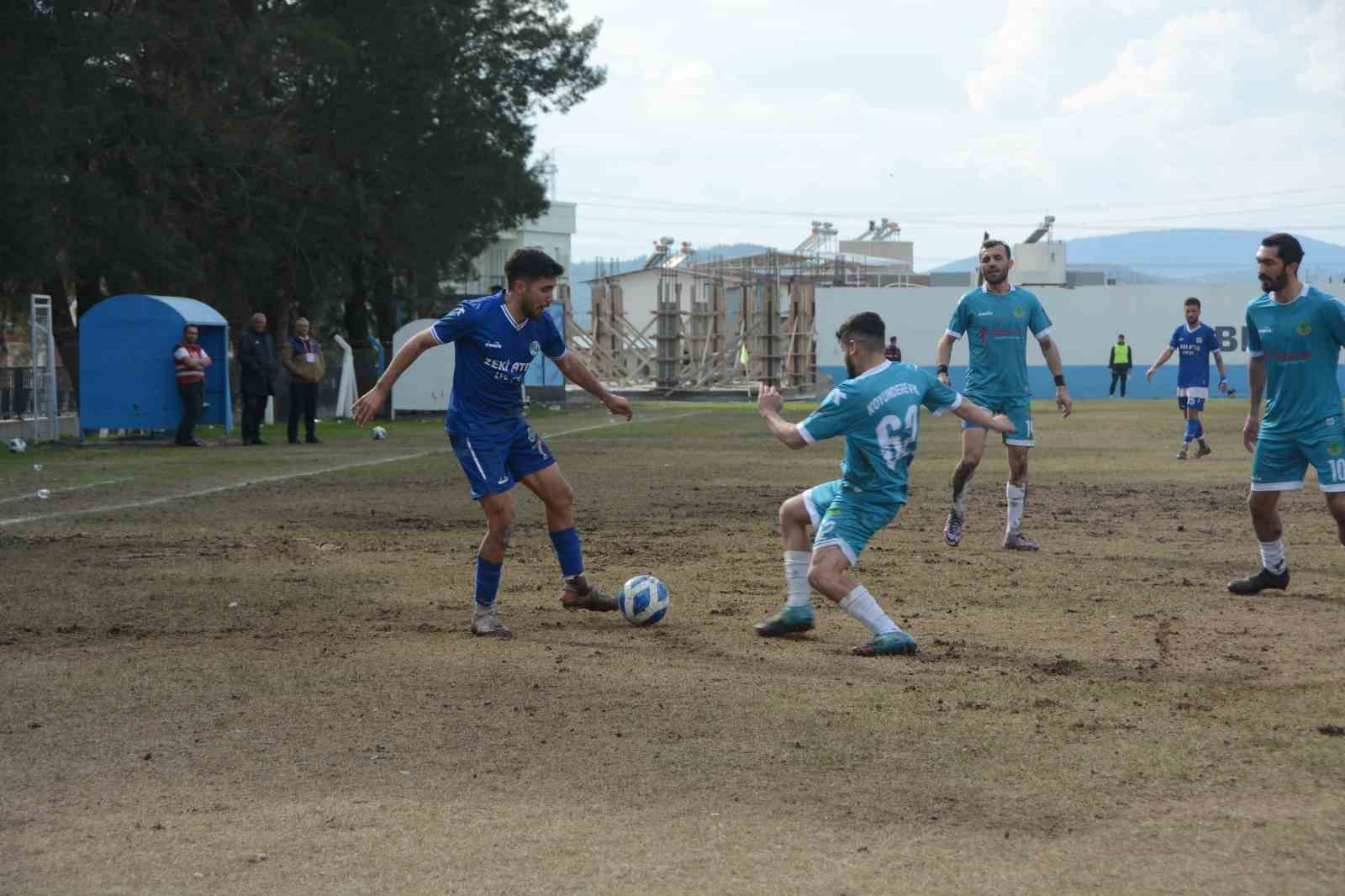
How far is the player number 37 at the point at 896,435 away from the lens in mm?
7973

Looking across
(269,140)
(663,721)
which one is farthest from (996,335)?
(269,140)

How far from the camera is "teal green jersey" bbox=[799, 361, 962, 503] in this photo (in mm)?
7926

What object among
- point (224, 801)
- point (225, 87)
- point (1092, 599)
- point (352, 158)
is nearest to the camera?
point (224, 801)

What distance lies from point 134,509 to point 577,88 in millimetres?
29825

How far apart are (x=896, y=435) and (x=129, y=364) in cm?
2131

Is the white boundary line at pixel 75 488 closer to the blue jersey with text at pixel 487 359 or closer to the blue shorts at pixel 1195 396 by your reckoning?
the blue jersey with text at pixel 487 359

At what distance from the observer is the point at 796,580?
8.61 m

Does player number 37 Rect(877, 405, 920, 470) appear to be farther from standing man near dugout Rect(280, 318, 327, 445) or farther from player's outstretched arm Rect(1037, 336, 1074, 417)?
standing man near dugout Rect(280, 318, 327, 445)

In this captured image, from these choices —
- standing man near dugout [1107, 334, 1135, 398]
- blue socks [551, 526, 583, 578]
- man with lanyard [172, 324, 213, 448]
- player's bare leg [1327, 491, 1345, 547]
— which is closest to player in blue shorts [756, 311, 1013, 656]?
blue socks [551, 526, 583, 578]

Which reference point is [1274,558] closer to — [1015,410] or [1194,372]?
[1015,410]

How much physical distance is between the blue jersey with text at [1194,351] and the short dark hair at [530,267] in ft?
56.0

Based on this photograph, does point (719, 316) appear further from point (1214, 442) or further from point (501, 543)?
point (501, 543)

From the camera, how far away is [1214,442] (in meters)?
27.3

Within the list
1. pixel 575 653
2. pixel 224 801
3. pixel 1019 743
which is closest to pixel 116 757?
pixel 224 801
